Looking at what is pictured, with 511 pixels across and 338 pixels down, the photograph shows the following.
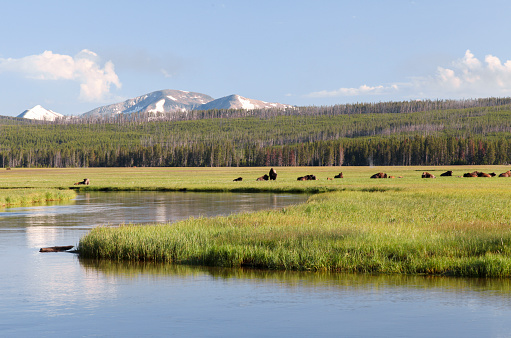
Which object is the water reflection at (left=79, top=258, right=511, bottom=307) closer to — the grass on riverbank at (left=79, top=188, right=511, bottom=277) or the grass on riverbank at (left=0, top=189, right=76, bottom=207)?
the grass on riverbank at (left=79, top=188, right=511, bottom=277)

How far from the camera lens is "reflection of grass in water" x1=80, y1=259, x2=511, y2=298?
18.7 m

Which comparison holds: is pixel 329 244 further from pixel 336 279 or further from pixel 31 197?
pixel 31 197

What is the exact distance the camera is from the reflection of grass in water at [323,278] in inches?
737

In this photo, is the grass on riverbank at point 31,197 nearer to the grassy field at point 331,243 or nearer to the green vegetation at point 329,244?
the grassy field at point 331,243

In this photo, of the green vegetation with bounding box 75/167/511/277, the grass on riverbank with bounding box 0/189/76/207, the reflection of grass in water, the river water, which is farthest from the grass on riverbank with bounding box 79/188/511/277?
the grass on riverbank with bounding box 0/189/76/207

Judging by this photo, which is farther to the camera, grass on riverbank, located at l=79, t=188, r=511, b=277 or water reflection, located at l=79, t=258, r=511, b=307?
grass on riverbank, located at l=79, t=188, r=511, b=277

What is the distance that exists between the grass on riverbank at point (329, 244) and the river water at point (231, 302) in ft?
2.58

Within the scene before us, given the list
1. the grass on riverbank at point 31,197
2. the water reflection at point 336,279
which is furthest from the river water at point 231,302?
the grass on riverbank at point 31,197

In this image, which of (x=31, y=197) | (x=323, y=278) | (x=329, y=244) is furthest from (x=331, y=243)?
(x=31, y=197)

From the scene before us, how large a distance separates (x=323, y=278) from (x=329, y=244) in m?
2.52

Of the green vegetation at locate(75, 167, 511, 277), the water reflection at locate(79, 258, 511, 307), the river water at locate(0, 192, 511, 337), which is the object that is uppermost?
the green vegetation at locate(75, 167, 511, 277)

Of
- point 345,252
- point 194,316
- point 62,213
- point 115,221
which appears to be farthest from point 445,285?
point 62,213

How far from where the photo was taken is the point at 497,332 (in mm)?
13914

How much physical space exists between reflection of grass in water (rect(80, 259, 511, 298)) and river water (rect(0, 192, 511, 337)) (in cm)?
3
